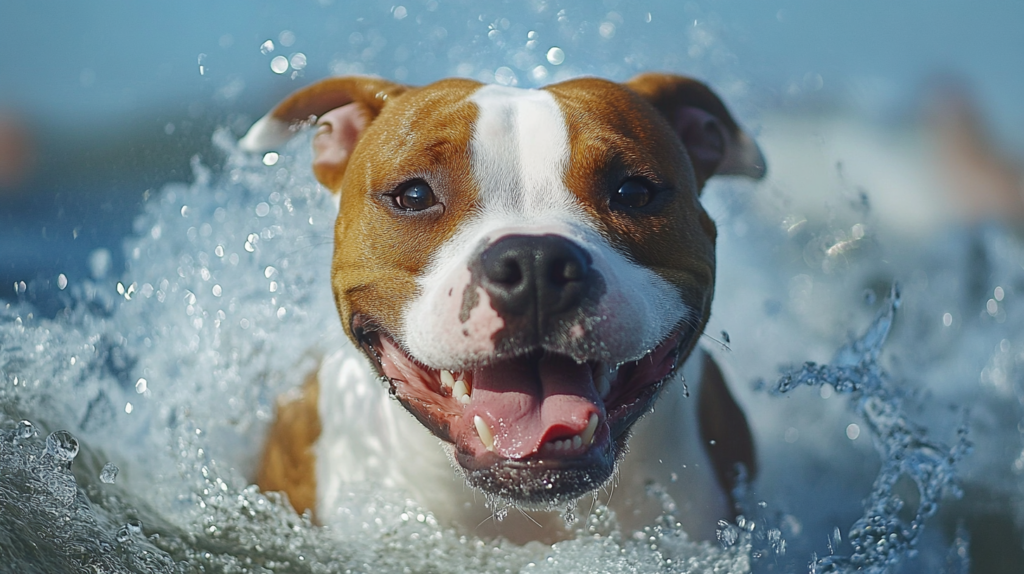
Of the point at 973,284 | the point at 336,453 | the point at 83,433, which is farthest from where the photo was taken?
the point at 973,284

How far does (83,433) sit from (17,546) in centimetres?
82

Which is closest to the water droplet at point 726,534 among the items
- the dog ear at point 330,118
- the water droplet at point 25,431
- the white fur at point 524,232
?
the white fur at point 524,232

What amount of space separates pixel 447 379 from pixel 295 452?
3.74 ft

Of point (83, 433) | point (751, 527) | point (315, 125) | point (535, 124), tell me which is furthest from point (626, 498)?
point (83, 433)

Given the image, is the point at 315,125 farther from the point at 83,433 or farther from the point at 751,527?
the point at 751,527

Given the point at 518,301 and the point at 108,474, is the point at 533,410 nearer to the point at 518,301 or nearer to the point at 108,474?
the point at 518,301

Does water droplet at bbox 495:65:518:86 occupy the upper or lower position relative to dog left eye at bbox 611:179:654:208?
lower

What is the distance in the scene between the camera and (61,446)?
10.5 feet

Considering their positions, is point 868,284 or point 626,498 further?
point 868,284

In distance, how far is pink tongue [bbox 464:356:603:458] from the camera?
2.24m

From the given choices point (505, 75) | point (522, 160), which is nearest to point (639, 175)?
point (522, 160)

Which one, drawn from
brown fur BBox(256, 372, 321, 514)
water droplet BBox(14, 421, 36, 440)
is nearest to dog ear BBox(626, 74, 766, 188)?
brown fur BBox(256, 372, 321, 514)

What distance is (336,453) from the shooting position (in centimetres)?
319

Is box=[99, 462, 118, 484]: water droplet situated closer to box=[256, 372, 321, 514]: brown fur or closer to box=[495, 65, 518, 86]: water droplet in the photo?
box=[256, 372, 321, 514]: brown fur
